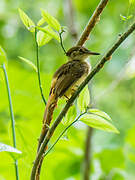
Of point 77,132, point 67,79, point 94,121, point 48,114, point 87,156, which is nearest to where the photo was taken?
point 94,121

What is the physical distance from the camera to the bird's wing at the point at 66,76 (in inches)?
51.8

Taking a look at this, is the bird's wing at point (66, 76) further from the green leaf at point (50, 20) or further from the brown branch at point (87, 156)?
the brown branch at point (87, 156)

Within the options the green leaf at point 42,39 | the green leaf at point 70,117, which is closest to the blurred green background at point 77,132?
the green leaf at point 70,117

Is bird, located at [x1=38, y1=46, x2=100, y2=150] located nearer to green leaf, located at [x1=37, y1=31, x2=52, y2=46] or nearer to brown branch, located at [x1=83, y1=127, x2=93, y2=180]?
green leaf, located at [x1=37, y1=31, x2=52, y2=46]

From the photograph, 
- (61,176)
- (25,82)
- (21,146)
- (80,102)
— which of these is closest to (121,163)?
(61,176)

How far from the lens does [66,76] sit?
4.66 feet

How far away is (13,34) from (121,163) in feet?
8.53

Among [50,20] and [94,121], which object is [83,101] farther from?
[50,20]

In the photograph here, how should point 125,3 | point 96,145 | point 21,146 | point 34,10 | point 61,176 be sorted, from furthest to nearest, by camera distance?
point 34,10
point 125,3
point 96,145
point 61,176
point 21,146

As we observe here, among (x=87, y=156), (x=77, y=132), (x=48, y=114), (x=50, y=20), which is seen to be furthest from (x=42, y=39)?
(x=77, y=132)

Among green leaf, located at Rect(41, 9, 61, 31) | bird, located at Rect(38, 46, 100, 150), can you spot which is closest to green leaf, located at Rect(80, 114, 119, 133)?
bird, located at Rect(38, 46, 100, 150)

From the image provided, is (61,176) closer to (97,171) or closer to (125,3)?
(97,171)

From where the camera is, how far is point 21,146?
4.18 feet

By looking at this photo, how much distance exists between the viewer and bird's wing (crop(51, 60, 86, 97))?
132cm
